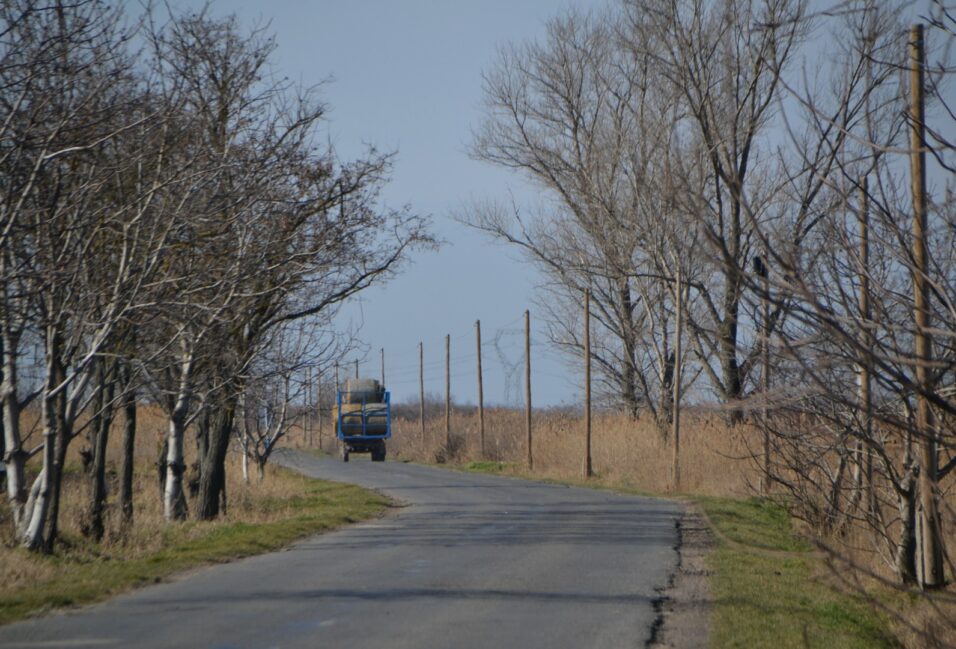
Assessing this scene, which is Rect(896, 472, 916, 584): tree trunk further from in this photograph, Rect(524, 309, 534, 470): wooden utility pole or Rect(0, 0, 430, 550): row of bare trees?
Rect(524, 309, 534, 470): wooden utility pole

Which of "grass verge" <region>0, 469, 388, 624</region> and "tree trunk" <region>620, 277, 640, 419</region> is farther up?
"tree trunk" <region>620, 277, 640, 419</region>

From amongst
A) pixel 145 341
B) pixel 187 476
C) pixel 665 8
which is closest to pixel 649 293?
pixel 665 8

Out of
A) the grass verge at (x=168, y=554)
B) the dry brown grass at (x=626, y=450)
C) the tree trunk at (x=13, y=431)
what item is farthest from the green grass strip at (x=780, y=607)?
the tree trunk at (x=13, y=431)

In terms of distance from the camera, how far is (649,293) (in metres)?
40.0

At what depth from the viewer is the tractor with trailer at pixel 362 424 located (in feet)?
185

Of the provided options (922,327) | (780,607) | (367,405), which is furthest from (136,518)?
(367,405)

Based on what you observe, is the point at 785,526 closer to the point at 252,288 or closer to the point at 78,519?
the point at 252,288

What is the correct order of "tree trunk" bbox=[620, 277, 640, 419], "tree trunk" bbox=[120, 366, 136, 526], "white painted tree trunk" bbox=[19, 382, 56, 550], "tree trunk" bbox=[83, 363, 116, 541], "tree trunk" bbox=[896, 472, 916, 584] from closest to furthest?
"tree trunk" bbox=[896, 472, 916, 584] < "white painted tree trunk" bbox=[19, 382, 56, 550] < "tree trunk" bbox=[83, 363, 116, 541] < "tree trunk" bbox=[120, 366, 136, 526] < "tree trunk" bbox=[620, 277, 640, 419]

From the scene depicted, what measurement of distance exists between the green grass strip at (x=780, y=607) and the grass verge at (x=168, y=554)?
610 cm

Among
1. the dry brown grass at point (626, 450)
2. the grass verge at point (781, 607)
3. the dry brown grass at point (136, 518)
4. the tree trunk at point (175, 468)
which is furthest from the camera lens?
the dry brown grass at point (626, 450)

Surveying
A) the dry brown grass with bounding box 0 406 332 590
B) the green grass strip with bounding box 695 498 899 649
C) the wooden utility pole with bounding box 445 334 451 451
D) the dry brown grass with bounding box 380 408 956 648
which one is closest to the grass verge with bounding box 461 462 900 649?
the green grass strip with bounding box 695 498 899 649

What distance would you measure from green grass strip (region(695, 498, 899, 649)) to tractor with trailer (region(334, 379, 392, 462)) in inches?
1616

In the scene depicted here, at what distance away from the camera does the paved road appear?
8.68 m

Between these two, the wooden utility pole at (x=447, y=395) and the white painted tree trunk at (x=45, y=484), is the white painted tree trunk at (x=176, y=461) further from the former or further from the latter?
the wooden utility pole at (x=447, y=395)
